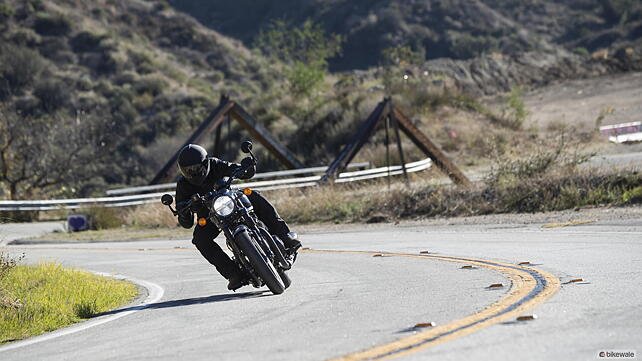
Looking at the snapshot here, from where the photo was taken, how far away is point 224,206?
10516mm

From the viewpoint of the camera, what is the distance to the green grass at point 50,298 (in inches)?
381

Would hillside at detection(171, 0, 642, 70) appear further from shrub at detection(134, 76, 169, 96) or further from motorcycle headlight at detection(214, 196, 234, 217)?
motorcycle headlight at detection(214, 196, 234, 217)

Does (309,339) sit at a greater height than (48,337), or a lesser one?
greater

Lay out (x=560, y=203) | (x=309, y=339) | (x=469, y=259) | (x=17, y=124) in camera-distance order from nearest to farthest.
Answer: (x=309, y=339) < (x=469, y=259) < (x=560, y=203) < (x=17, y=124)

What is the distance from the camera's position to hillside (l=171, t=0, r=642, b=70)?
3686 inches

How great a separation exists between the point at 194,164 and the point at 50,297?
89.7 inches

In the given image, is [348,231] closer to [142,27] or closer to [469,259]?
[469,259]

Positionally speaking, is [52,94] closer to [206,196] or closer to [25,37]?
[25,37]

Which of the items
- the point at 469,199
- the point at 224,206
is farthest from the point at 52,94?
the point at 224,206

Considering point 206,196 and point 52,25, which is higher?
point 206,196

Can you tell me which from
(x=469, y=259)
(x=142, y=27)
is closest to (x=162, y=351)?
(x=469, y=259)

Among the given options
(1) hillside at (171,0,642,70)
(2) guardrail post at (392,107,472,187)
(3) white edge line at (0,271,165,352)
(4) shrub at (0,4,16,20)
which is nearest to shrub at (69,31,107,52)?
(4) shrub at (0,4,16,20)

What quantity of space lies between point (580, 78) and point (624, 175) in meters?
44.9

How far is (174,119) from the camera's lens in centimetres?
6091
